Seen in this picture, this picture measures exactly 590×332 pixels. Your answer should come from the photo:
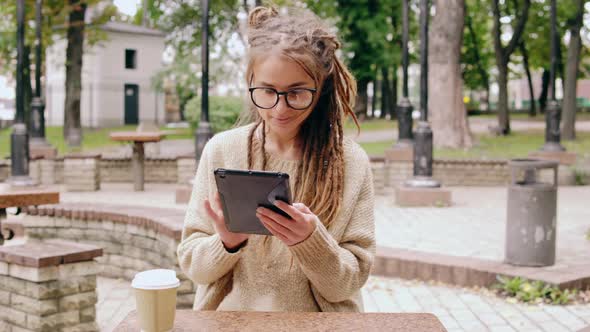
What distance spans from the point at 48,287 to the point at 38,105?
35.1ft

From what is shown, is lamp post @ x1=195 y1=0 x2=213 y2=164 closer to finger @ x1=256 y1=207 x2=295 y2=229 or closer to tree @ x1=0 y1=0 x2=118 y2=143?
finger @ x1=256 y1=207 x2=295 y2=229

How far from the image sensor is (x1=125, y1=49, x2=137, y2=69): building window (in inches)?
1666

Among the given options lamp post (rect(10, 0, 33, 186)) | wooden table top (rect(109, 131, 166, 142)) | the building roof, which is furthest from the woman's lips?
the building roof

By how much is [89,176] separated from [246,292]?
11558 mm

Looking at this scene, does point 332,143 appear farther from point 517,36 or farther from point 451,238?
point 517,36

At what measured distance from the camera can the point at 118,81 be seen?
41.4 meters

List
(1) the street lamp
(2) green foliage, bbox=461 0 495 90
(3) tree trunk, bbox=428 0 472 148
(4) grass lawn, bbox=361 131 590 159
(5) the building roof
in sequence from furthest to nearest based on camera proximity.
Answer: (5) the building roof < (2) green foliage, bbox=461 0 495 90 < (3) tree trunk, bbox=428 0 472 148 < (4) grass lawn, bbox=361 131 590 159 < (1) the street lamp

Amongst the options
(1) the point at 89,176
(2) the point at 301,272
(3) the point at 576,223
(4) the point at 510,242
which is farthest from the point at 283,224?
(1) the point at 89,176

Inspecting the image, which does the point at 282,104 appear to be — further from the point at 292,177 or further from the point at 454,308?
the point at 454,308

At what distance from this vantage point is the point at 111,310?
584cm


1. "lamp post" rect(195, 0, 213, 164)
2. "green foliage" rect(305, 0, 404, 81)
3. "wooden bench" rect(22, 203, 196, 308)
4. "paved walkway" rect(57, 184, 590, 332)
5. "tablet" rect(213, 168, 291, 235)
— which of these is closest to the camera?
"tablet" rect(213, 168, 291, 235)

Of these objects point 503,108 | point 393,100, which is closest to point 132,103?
point 393,100

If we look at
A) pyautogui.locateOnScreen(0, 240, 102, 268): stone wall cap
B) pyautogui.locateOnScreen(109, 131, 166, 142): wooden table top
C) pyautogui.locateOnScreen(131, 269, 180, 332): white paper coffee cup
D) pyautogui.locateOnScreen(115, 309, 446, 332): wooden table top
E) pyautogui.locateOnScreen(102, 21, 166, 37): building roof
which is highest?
pyautogui.locateOnScreen(102, 21, 166, 37): building roof

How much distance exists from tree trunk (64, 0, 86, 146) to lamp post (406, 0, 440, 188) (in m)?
14.6
